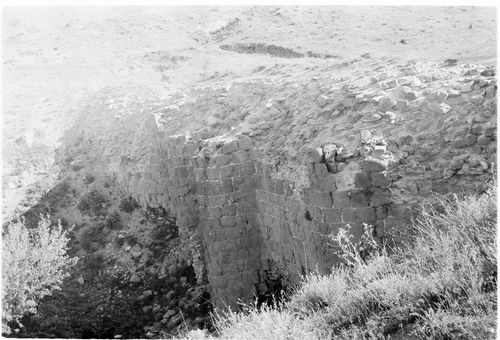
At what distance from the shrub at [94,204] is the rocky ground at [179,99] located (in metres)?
0.06

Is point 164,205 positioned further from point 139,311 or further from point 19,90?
point 19,90

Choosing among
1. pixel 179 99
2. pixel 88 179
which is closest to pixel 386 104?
pixel 179 99

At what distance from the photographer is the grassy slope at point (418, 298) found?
4488mm

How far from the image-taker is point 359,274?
19.0 ft

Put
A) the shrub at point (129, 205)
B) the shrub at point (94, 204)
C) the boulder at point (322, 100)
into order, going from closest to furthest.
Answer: the boulder at point (322, 100)
the shrub at point (129, 205)
the shrub at point (94, 204)

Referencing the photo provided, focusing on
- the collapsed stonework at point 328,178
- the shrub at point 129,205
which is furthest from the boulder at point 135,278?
the shrub at point 129,205

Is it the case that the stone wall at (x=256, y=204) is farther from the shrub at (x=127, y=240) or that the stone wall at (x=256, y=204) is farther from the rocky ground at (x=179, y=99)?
the shrub at (x=127, y=240)

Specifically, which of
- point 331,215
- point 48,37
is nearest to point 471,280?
point 331,215

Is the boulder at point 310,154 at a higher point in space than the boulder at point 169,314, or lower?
higher

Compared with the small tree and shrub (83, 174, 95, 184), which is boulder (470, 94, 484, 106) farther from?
shrub (83, 174, 95, 184)

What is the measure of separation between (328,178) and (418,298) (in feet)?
9.73

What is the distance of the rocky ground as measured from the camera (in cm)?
866

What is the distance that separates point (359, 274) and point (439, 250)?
0.91 metres

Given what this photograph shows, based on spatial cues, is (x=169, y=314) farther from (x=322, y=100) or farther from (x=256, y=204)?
(x=322, y=100)
